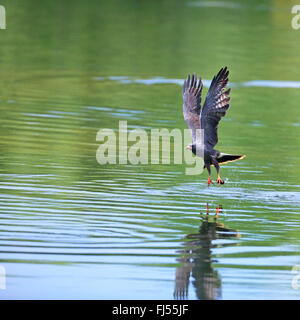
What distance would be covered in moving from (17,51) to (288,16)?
23575 mm

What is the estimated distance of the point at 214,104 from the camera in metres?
13.9

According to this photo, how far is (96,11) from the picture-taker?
4850 centimetres

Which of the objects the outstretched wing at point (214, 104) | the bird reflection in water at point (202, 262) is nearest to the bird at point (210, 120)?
the outstretched wing at point (214, 104)

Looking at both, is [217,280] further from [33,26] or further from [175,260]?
[33,26]

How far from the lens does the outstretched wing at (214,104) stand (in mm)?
13875

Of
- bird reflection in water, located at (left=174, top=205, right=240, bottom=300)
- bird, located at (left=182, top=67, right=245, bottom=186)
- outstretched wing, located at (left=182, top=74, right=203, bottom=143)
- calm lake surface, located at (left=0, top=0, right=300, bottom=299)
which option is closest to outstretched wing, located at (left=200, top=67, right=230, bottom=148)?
bird, located at (left=182, top=67, right=245, bottom=186)

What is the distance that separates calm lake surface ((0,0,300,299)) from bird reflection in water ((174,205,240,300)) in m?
0.02

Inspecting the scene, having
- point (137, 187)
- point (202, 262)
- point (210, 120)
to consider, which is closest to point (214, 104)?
point (210, 120)

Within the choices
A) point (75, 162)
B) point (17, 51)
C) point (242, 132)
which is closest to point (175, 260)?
point (75, 162)

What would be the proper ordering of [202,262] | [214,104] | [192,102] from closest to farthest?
[202,262] < [214,104] < [192,102]

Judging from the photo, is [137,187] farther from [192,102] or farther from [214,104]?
[214,104]

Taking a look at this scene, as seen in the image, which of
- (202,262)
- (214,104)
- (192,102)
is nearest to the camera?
(202,262)

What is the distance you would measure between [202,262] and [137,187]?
12.4 feet
